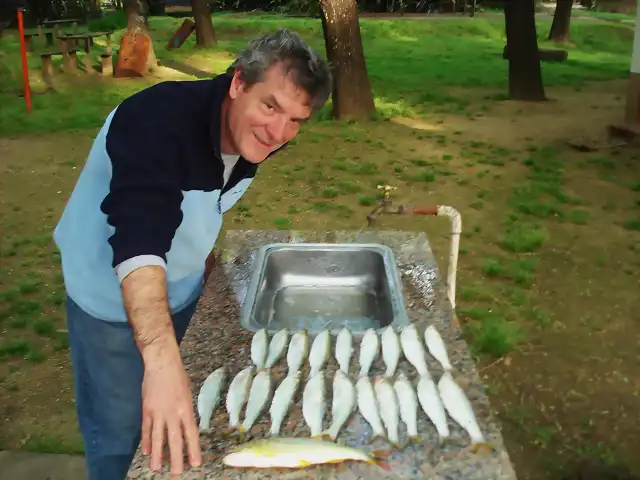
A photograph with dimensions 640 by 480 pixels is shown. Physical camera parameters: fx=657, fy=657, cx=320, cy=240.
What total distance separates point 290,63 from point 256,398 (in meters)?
0.94

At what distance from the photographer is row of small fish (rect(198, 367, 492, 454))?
1.69 m

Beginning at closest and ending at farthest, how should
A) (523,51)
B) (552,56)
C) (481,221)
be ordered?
1. (481,221)
2. (523,51)
3. (552,56)

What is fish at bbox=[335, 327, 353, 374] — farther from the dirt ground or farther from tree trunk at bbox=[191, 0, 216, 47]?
tree trunk at bbox=[191, 0, 216, 47]

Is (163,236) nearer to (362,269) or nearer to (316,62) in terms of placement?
(316,62)

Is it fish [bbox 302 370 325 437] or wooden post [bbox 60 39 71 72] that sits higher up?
fish [bbox 302 370 325 437]

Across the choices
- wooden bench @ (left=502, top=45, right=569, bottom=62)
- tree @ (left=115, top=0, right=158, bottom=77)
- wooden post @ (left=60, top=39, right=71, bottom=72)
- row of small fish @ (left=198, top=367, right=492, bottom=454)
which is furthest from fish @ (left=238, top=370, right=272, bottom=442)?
wooden bench @ (left=502, top=45, right=569, bottom=62)

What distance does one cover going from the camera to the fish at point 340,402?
1.69 metres

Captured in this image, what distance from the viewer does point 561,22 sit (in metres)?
21.4

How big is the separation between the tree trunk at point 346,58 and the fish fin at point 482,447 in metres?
8.30

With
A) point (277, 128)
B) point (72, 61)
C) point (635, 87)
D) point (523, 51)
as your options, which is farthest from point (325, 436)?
point (72, 61)

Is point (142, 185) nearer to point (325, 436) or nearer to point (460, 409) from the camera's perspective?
point (325, 436)

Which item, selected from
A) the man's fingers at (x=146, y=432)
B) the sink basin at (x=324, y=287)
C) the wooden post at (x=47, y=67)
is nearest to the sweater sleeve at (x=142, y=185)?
the man's fingers at (x=146, y=432)

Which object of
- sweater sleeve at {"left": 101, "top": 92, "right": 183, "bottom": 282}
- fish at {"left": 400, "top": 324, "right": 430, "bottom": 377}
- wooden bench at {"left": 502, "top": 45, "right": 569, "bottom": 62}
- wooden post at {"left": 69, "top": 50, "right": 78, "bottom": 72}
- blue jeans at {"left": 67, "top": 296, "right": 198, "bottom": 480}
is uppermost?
sweater sleeve at {"left": 101, "top": 92, "right": 183, "bottom": 282}

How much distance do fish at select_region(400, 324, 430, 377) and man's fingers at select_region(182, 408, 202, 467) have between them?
692mm
